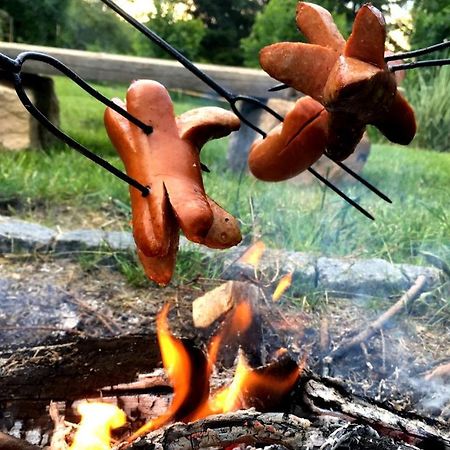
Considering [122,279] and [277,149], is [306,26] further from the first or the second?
[122,279]

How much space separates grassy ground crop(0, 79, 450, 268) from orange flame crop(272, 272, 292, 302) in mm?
329

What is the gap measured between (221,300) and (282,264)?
47cm

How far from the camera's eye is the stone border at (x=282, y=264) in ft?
6.97

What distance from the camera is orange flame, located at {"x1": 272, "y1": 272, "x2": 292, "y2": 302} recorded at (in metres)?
2.03

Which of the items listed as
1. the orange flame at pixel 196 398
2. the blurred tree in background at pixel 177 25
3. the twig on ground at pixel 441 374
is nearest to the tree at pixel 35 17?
the blurred tree in background at pixel 177 25

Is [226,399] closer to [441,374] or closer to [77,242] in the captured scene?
[441,374]

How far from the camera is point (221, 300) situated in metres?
1.82

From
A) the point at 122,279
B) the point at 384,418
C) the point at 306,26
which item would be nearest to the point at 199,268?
the point at 122,279

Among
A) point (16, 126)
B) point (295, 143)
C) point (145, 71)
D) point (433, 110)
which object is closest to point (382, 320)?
point (295, 143)

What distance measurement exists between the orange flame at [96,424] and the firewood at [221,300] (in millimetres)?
483

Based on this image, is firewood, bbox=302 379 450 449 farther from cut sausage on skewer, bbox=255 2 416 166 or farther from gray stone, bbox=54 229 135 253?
gray stone, bbox=54 229 135 253

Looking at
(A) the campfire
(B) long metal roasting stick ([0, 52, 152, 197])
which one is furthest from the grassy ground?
(B) long metal roasting stick ([0, 52, 152, 197])

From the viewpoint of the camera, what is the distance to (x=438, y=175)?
3.56 meters

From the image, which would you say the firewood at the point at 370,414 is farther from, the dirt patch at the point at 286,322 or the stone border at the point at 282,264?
the stone border at the point at 282,264
